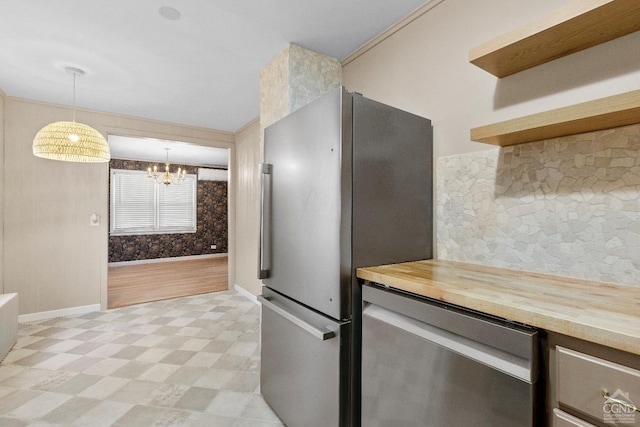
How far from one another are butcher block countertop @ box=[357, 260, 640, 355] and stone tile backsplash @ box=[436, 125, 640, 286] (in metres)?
0.10

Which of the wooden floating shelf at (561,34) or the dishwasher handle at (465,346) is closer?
the dishwasher handle at (465,346)

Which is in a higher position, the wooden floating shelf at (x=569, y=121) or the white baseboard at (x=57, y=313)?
the wooden floating shelf at (x=569, y=121)

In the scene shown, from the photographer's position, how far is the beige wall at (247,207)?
162 inches

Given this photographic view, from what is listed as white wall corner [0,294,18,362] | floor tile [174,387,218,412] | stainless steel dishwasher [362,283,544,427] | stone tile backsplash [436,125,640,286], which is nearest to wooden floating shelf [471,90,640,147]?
stone tile backsplash [436,125,640,286]

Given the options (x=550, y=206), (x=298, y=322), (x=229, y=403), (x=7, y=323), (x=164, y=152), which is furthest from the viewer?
(x=164, y=152)

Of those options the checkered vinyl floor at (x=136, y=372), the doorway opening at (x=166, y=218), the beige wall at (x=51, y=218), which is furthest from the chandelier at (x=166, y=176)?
the checkered vinyl floor at (x=136, y=372)

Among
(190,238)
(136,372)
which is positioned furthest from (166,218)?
(136,372)

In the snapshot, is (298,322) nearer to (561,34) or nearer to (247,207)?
(561,34)

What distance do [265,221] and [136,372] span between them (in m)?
1.66

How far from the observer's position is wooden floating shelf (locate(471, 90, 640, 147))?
3.08ft

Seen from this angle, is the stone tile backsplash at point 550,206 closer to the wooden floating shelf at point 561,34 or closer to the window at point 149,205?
the wooden floating shelf at point 561,34

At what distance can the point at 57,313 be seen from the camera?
3525 mm

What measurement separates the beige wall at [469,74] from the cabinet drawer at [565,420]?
114cm

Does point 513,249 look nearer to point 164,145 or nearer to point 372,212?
point 372,212
